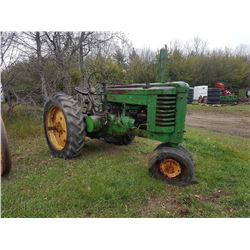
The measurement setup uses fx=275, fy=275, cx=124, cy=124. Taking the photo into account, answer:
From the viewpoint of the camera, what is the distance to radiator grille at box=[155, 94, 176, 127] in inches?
157

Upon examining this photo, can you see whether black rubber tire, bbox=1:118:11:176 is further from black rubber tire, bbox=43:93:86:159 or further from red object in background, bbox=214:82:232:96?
red object in background, bbox=214:82:232:96

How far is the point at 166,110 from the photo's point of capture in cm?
402

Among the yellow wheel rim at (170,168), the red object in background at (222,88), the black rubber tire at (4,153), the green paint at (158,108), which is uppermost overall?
the green paint at (158,108)

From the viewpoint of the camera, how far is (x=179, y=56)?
25.6m

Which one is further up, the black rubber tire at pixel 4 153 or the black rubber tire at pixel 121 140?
the black rubber tire at pixel 4 153

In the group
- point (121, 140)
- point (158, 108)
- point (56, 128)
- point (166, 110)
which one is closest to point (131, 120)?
point (158, 108)

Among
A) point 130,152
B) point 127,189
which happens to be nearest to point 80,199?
point 127,189

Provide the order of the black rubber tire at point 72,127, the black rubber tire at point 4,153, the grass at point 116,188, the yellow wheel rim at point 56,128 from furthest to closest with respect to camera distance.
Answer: the yellow wheel rim at point 56,128, the black rubber tire at point 72,127, the black rubber tire at point 4,153, the grass at point 116,188

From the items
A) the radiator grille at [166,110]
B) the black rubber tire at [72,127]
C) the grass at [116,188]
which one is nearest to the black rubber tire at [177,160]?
the grass at [116,188]

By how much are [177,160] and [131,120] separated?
1.17 meters

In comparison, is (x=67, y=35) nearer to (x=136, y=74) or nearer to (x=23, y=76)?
(x=23, y=76)

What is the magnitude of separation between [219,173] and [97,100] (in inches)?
102

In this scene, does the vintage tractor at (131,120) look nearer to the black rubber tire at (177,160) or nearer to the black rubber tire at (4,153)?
the black rubber tire at (177,160)

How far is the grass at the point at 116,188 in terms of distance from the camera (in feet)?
10.5
